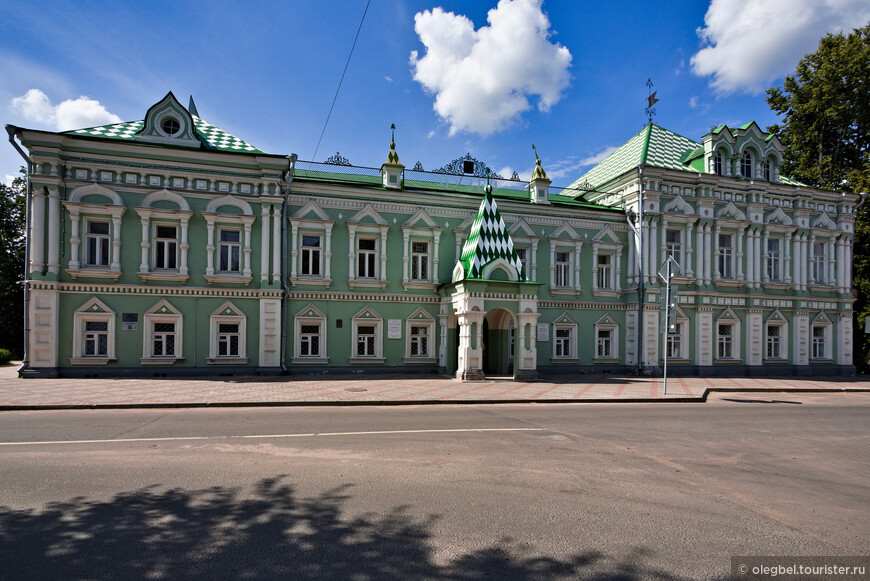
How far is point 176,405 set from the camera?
38.4ft

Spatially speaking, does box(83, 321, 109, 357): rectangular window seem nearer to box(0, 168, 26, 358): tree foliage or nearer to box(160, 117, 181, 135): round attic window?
box(160, 117, 181, 135): round attic window

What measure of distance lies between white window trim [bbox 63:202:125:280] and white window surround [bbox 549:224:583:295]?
57.1 feet

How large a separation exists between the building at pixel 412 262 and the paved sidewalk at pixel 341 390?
155 centimetres

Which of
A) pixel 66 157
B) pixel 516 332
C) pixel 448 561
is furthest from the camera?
pixel 516 332

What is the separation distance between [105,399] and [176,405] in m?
2.07

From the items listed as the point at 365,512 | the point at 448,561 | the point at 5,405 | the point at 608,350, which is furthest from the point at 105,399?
the point at 608,350

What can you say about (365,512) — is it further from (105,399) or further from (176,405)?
(105,399)

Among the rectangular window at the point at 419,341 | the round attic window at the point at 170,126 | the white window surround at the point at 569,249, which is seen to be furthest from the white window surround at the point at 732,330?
the round attic window at the point at 170,126

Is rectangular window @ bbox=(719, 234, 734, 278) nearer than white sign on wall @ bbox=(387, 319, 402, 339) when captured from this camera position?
No

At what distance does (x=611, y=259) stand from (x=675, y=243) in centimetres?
306

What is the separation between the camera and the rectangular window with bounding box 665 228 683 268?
2274 centimetres

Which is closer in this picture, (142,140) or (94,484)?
(94,484)

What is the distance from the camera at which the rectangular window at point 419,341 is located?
67.9 feet

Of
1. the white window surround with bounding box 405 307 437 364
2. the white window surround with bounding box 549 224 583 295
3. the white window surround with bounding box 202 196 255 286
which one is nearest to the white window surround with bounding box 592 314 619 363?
the white window surround with bounding box 549 224 583 295
